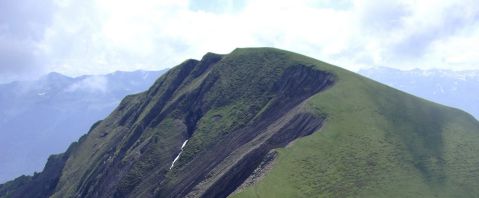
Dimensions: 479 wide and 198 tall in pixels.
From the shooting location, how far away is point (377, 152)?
498 feet

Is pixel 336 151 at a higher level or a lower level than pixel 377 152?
higher

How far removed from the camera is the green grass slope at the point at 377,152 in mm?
135000

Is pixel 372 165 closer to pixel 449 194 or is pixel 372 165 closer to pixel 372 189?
pixel 372 189

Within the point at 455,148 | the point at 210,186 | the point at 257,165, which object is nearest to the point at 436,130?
the point at 455,148

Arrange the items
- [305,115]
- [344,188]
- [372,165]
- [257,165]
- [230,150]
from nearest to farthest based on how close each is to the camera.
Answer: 1. [344,188]
2. [372,165]
3. [257,165]
4. [305,115]
5. [230,150]

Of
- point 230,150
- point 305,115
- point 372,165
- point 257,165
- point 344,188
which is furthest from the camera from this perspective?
point 230,150

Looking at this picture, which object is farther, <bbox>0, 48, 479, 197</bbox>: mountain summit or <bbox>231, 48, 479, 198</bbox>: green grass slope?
<bbox>0, 48, 479, 197</bbox>: mountain summit

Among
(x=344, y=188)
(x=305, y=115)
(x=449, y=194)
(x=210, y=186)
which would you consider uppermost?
(x=305, y=115)

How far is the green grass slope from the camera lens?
135000 millimetres

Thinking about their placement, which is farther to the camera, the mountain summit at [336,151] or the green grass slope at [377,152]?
the mountain summit at [336,151]

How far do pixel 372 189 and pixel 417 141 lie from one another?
36549 millimetres

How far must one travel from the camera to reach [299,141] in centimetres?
15150

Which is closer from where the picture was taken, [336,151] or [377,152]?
[336,151]

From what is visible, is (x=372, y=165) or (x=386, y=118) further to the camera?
(x=386, y=118)
